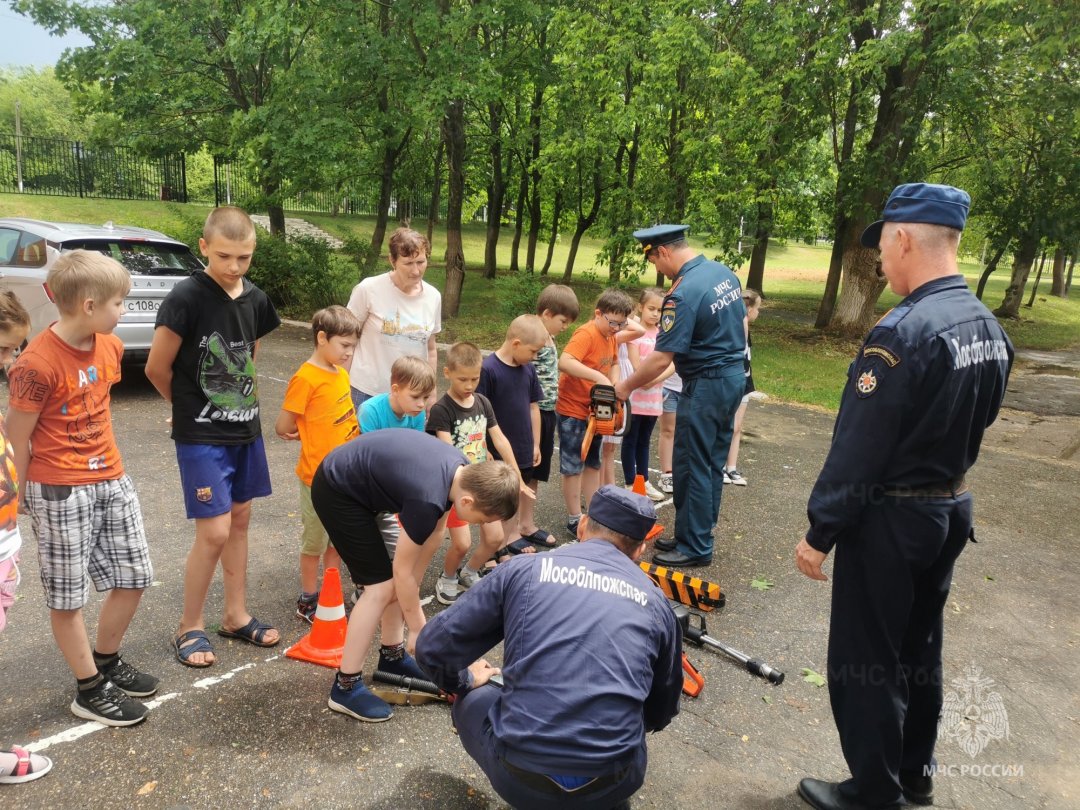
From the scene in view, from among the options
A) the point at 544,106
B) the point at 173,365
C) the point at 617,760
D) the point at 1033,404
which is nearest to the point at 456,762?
the point at 617,760

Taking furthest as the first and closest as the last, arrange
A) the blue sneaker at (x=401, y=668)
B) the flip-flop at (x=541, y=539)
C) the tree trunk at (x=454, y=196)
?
the tree trunk at (x=454, y=196), the flip-flop at (x=541, y=539), the blue sneaker at (x=401, y=668)

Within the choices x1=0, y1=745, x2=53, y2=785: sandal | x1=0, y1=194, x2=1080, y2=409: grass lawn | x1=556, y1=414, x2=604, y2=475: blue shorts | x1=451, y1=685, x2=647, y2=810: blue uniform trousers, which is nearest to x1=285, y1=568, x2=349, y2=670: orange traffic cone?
x1=0, y1=745, x2=53, y2=785: sandal

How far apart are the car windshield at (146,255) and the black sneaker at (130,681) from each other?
625cm

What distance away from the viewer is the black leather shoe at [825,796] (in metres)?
2.85

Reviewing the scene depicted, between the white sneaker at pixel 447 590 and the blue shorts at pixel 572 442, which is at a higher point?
the blue shorts at pixel 572 442

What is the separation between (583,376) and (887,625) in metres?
2.67

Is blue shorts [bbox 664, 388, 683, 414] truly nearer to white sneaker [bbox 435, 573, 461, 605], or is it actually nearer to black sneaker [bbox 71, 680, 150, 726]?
white sneaker [bbox 435, 573, 461, 605]

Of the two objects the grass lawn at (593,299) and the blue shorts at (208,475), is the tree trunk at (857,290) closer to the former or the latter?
the grass lawn at (593,299)

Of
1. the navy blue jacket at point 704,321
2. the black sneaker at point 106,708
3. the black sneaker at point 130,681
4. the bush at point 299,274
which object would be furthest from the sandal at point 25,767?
the bush at point 299,274

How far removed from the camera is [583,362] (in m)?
5.16

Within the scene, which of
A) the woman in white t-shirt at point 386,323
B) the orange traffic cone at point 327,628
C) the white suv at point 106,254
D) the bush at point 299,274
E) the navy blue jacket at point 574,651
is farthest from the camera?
the bush at point 299,274

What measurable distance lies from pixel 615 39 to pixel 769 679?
1406cm
